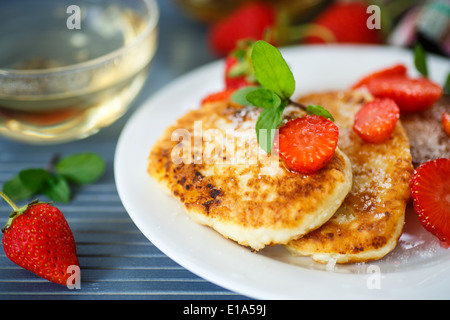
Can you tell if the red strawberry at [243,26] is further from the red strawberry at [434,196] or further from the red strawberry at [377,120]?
the red strawberry at [434,196]

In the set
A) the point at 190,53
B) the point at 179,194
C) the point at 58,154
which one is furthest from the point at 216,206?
the point at 190,53

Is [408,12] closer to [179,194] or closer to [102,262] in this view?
[179,194]

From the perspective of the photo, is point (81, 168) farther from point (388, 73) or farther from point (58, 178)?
point (388, 73)

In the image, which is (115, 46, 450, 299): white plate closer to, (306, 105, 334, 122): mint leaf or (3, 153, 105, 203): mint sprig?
(3, 153, 105, 203): mint sprig

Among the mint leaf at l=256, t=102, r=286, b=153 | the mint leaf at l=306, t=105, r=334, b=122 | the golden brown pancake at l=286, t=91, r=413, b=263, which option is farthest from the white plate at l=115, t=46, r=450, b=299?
the mint leaf at l=306, t=105, r=334, b=122

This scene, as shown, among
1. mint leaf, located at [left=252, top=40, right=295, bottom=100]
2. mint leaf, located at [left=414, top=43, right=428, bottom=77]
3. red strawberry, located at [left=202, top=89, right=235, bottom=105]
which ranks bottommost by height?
red strawberry, located at [left=202, top=89, right=235, bottom=105]

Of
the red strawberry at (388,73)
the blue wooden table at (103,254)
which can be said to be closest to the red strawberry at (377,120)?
the red strawberry at (388,73)

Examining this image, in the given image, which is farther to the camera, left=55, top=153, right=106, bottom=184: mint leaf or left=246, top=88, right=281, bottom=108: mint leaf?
left=55, top=153, right=106, bottom=184: mint leaf

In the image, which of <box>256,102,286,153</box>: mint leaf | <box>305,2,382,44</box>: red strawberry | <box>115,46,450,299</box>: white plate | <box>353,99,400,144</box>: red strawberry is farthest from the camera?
<box>305,2,382,44</box>: red strawberry

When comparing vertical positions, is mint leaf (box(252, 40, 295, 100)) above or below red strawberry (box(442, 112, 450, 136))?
above
